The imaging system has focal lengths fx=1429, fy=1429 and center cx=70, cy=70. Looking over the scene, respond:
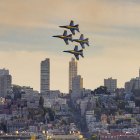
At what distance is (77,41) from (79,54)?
4.89 meters

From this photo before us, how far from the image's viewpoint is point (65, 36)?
166750 mm

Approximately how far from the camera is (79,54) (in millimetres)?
163250

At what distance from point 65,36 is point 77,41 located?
189cm

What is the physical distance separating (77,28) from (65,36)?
5.36m

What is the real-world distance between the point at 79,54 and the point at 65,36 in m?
4.41

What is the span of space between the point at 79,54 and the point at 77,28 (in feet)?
11.0

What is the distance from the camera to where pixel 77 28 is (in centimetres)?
16162

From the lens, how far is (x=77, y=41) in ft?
551
